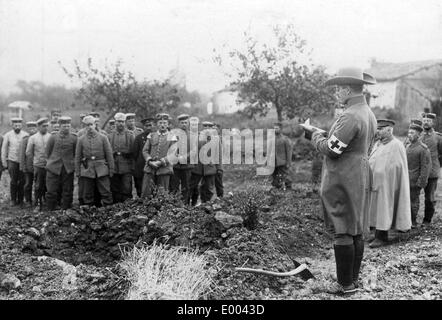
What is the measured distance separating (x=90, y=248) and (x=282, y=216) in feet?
9.85

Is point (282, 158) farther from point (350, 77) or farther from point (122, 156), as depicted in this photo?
point (350, 77)

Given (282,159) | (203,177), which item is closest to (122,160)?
(203,177)

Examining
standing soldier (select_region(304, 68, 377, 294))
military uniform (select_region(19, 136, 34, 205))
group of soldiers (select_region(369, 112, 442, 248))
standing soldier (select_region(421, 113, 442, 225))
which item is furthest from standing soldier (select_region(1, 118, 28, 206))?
standing soldier (select_region(421, 113, 442, 225))

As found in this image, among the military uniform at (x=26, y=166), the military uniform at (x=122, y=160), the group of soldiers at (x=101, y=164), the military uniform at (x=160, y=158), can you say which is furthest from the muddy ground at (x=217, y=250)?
the military uniform at (x=26, y=166)

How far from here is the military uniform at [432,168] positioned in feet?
26.6

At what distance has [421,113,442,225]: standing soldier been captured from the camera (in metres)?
8.10

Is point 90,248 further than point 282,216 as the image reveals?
No

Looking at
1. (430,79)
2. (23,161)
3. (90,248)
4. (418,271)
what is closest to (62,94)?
(430,79)

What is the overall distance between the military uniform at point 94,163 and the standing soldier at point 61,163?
663 mm

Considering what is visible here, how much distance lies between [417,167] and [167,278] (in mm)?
5255

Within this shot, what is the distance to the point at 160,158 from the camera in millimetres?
8625

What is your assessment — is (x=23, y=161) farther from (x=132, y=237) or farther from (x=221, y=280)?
(x=221, y=280)

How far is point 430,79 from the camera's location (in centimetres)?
3425

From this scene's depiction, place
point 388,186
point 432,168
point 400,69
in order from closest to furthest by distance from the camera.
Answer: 1. point 388,186
2. point 432,168
3. point 400,69
